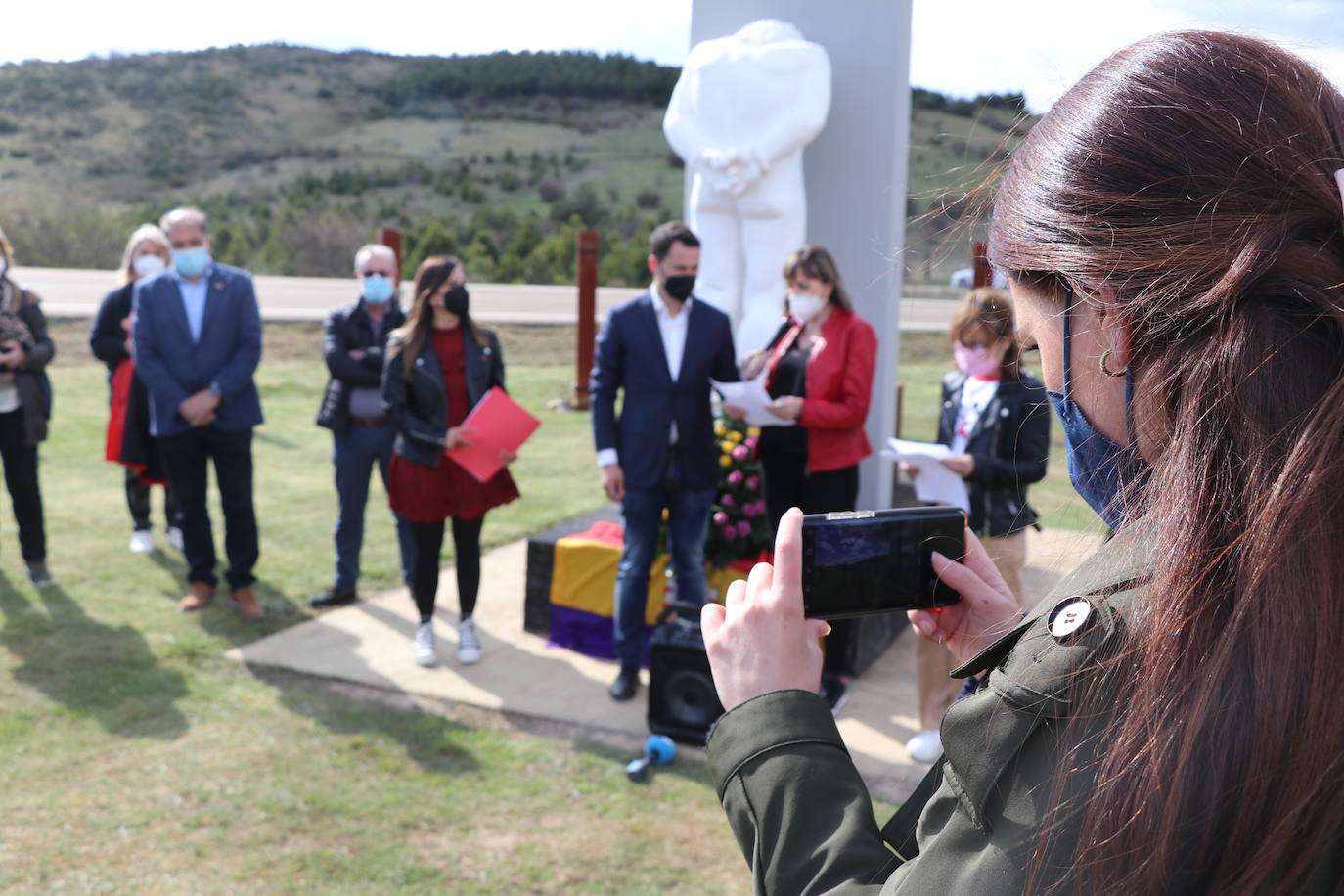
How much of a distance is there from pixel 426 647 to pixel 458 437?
1.04 m

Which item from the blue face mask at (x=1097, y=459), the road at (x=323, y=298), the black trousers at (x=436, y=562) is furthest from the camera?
the road at (x=323, y=298)

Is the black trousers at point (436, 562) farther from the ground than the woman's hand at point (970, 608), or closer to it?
closer to it

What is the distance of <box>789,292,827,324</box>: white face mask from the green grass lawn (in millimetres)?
1293

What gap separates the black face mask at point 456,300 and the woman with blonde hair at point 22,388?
239cm

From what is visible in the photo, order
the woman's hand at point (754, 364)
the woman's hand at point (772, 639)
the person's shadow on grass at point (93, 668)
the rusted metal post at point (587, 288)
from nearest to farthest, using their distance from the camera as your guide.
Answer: the woman's hand at point (772, 639) → the person's shadow on grass at point (93, 668) → the woman's hand at point (754, 364) → the rusted metal post at point (587, 288)

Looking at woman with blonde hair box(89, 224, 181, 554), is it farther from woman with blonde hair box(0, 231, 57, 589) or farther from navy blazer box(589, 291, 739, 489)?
navy blazer box(589, 291, 739, 489)

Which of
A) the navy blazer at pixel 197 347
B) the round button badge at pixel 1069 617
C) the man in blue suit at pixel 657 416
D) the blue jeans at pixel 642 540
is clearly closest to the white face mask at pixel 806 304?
the man in blue suit at pixel 657 416

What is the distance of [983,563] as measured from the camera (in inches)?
59.7

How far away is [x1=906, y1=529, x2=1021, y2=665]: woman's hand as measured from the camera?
144 centimetres

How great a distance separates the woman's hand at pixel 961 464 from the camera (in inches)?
158

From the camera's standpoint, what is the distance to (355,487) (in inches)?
235

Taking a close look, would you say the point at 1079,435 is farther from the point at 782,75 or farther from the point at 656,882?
the point at 782,75

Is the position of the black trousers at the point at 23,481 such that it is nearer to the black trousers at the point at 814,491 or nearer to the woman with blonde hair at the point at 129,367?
the woman with blonde hair at the point at 129,367

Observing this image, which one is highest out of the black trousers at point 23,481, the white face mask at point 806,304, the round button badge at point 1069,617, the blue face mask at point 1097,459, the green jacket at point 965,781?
the white face mask at point 806,304
